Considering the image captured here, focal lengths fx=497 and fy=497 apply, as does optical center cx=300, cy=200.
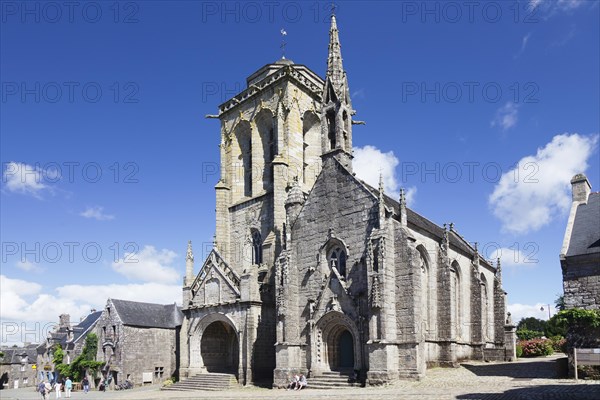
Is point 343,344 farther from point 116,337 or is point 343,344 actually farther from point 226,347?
point 116,337

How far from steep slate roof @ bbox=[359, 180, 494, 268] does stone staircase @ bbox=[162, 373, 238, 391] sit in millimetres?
12637

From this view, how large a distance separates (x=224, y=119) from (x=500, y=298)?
24.7 m

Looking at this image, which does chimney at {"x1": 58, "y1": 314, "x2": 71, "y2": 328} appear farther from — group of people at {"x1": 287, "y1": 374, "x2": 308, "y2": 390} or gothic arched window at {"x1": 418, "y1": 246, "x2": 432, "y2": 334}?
gothic arched window at {"x1": 418, "y1": 246, "x2": 432, "y2": 334}

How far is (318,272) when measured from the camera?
24.9m

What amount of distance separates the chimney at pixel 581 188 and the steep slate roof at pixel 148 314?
3356 cm

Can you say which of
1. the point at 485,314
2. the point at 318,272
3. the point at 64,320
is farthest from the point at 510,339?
the point at 64,320

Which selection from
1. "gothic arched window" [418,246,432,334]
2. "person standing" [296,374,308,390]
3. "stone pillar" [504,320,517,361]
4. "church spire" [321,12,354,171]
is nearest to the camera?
"person standing" [296,374,308,390]

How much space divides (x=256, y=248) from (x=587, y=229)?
20171 millimetres

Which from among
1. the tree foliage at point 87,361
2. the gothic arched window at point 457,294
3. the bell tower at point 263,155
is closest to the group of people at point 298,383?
the bell tower at point 263,155

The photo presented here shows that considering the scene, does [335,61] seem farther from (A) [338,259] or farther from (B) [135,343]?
(B) [135,343]

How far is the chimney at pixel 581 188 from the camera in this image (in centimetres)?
2272

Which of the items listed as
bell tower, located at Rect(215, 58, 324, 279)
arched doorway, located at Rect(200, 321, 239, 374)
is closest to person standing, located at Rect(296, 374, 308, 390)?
arched doorway, located at Rect(200, 321, 239, 374)

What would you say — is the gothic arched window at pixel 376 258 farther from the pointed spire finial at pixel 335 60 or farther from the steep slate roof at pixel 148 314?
the steep slate roof at pixel 148 314

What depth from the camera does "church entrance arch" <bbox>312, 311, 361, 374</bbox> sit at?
23703 millimetres
